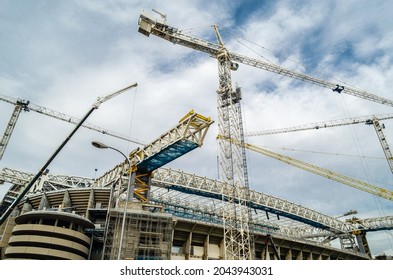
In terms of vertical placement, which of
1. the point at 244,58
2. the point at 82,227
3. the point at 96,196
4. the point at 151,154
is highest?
the point at 244,58

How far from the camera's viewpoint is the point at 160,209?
137 feet

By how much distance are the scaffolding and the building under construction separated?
0.13 metres

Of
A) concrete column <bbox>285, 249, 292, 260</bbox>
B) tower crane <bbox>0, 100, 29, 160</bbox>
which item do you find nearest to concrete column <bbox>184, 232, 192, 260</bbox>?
concrete column <bbox>285, 249, 292, 260</bbox>

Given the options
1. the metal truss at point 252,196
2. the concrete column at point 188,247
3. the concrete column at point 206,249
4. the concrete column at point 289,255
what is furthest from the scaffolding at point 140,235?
the concrete column at point 289,255

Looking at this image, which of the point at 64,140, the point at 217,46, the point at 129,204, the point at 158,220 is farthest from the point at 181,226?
the point at 217,46

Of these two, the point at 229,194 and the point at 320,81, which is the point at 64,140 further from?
the point at 320,81

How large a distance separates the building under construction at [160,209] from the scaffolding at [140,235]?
133 millimetres

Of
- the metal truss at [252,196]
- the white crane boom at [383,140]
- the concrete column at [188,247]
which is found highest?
the white crane boom at [383,140]

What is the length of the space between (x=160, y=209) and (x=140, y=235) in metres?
5.51

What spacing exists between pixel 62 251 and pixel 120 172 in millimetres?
17262

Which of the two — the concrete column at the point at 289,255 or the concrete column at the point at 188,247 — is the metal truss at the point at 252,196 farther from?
the concrete column at the point at 289,255

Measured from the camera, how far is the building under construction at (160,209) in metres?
35.9

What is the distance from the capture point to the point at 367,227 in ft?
283

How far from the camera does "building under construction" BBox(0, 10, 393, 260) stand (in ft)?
118
